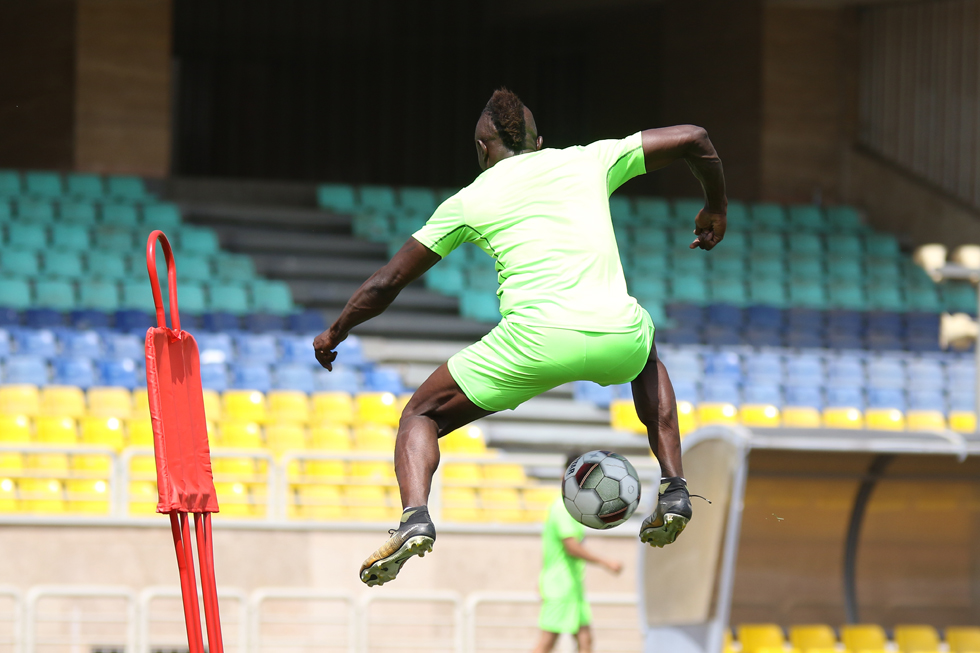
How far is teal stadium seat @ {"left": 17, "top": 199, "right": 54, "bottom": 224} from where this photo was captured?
16250 mm

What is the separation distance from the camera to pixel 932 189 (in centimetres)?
2048

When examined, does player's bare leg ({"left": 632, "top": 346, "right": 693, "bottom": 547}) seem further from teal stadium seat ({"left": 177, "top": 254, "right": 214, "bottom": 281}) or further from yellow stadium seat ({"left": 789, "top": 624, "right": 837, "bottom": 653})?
teal stadium seat ({"left": 177, "top": 254, "right": 214, "bottom": 281})

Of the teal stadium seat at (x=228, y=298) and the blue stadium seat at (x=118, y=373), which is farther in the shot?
the teal stadium seat at (x=228, y=298)

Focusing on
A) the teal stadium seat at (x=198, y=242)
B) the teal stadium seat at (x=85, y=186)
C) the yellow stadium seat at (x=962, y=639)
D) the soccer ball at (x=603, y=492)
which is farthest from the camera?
the teal stadium seat at (x=85, y=186)

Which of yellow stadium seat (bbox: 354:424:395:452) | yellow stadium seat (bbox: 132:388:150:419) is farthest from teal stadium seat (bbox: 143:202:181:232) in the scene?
yellow stadium seat (bbox: 354:424:395:452)

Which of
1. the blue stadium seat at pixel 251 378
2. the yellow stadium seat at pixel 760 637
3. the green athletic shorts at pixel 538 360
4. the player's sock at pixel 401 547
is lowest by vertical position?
the yellow stadium seat at pixel 760 637

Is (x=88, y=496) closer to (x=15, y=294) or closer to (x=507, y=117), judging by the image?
(x=15, y=294)

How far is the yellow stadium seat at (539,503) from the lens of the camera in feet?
37.3

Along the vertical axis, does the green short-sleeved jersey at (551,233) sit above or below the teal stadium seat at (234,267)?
below

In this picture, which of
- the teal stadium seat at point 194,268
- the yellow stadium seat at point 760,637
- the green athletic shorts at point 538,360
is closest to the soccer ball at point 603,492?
the green athletic shorts at point 538,360

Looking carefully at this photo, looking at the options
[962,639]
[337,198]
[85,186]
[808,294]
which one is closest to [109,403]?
[85,186]

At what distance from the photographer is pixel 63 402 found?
11953 mm

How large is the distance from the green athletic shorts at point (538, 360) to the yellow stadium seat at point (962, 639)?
6540 mm

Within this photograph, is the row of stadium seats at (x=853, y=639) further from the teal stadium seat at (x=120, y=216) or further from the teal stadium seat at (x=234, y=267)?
the teal stadium seat at (x=120, y=216)
